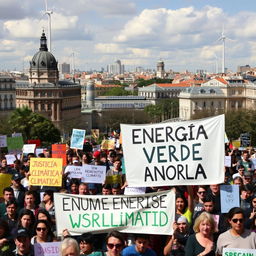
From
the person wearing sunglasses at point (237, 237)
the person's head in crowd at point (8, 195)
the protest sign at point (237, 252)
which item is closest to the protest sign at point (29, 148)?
the person's head in crowd at point (8, 195)

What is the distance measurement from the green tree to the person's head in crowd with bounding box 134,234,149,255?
148 feet

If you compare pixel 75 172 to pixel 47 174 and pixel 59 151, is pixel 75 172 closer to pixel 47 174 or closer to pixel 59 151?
pixel 47 174

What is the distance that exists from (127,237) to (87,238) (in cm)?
80

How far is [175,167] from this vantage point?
8500 millimetres

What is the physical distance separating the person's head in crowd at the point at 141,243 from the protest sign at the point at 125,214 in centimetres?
19

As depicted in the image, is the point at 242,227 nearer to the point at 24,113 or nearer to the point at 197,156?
the point at 197,156

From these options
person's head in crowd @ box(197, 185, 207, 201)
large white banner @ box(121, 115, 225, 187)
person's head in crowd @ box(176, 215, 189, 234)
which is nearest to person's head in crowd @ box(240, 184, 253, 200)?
person's head in crowd @ box(197, 185, 207, 201)

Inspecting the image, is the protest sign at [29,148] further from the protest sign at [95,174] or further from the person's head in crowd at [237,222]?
the person's head in crowd at [237,222]

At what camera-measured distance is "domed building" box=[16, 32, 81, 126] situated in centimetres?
10562

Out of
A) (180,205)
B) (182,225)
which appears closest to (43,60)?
(180,205)

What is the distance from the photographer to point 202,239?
7438mm

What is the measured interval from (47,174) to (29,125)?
147 feet

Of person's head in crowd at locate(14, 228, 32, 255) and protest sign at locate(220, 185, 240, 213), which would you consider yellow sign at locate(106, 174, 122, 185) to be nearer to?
protest sign at locate(220, 185, 240, 213)

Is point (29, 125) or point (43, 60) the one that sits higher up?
point (43, 60)
